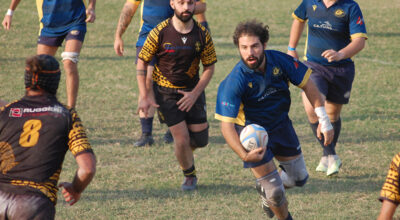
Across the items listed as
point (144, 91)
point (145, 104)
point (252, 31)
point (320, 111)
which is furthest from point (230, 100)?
point (144, 91)

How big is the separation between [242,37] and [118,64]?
9129 mm

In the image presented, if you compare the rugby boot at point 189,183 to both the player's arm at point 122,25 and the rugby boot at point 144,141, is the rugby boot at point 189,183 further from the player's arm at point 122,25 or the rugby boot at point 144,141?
the player's arm at point 122,25

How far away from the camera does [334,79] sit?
27.0 feet

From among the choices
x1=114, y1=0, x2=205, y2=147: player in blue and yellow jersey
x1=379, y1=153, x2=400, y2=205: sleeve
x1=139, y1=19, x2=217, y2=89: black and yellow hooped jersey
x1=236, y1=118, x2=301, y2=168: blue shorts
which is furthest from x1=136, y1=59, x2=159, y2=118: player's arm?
x1=379, y1=153, x2=400, y2=205: sleeve

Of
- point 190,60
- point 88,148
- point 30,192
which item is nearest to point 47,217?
point 30,192

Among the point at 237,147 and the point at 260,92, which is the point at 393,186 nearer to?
the point at 237,147

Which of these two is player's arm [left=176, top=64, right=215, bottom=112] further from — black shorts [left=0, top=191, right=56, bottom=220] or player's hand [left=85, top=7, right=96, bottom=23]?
black shorts [left=0, top=191, right=56, bottom=220]

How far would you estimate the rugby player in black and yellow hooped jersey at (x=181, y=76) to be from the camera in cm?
716

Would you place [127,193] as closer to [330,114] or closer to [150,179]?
[150,179]

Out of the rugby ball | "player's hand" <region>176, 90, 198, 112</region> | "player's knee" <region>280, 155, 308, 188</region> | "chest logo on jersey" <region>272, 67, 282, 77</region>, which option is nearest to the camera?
the rugby ball

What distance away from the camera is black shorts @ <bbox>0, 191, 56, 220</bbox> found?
4.20 m

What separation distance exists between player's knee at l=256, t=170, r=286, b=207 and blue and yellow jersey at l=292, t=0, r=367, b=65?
280 cm

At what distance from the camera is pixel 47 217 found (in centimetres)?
425

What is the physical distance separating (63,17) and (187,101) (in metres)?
2.89
